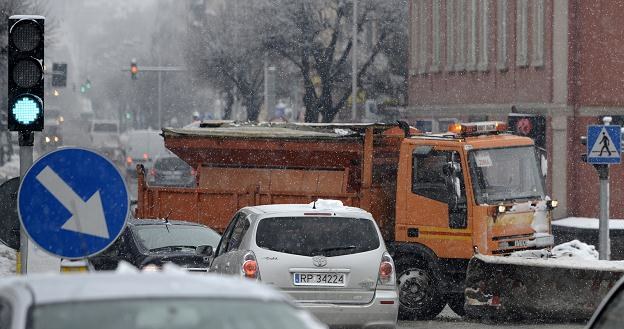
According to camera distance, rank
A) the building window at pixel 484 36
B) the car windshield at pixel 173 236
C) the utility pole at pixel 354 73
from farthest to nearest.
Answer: the utility pole at pixel 354 73
the building window at pixel 484 36
the car windshield at pixel 173 236

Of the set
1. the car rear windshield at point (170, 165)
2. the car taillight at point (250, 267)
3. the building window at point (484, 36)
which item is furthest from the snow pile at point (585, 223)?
the car taillight at point (250, 267)

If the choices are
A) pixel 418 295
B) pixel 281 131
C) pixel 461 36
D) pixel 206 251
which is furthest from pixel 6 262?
pixel 461 36

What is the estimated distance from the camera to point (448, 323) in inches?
697

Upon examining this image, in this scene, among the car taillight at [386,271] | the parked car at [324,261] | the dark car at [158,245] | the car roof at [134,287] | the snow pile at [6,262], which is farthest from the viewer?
the snow pile at [6,262]

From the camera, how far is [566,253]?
65.9 feet

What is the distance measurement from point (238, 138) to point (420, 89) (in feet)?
108

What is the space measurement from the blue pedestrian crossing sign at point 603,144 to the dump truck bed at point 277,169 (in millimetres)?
5108

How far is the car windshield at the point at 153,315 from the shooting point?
540cm

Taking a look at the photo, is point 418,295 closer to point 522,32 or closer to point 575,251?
point 575,251

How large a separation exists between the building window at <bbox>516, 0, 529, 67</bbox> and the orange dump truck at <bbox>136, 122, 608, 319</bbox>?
24338 mm

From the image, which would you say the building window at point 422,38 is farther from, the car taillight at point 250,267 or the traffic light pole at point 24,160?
the traffic light pole at point 24,160

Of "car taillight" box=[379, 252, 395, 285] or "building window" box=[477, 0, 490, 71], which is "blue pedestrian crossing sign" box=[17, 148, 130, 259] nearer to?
"car taillight" box=[379, 252, 395, 285]

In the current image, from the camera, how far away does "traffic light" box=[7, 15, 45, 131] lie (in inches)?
440

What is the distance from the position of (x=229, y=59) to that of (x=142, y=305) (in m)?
72.4
